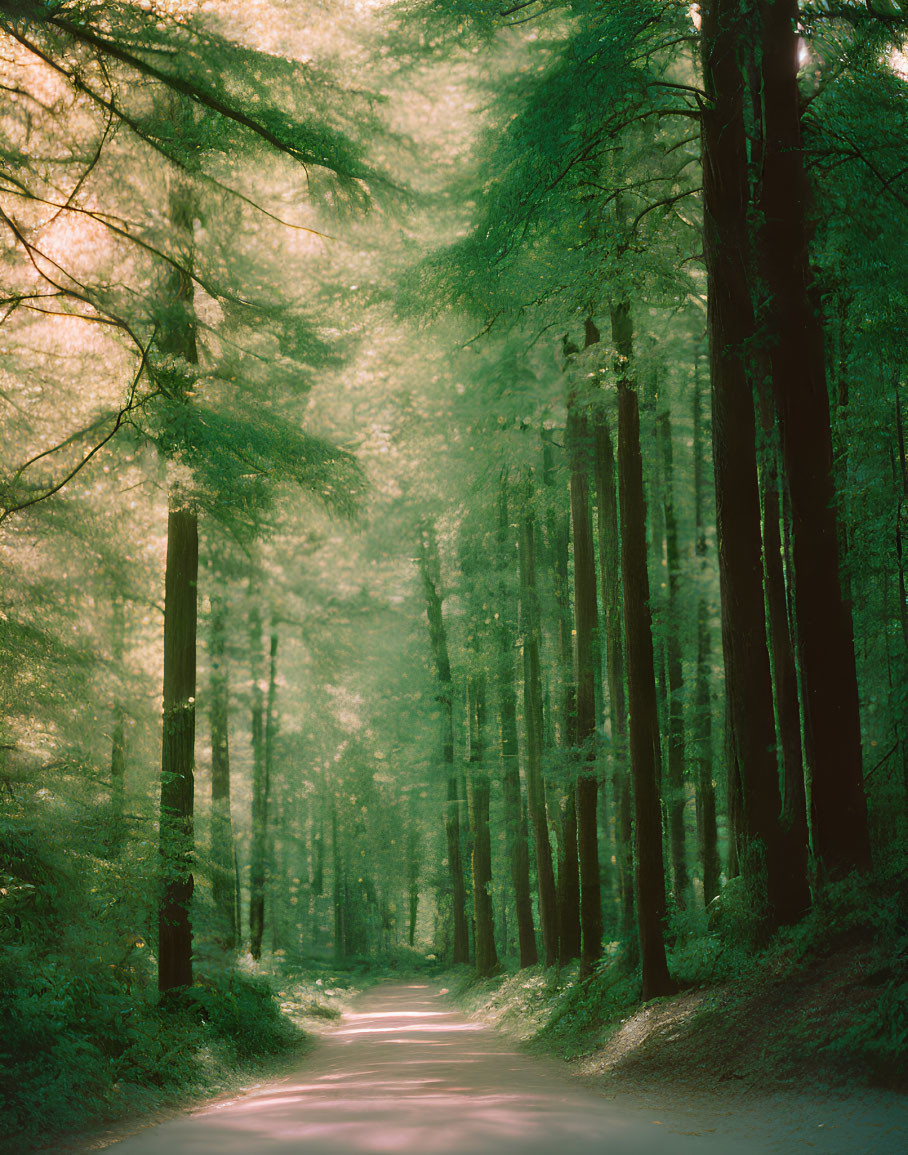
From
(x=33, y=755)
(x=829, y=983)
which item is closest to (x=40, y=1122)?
(x=33, y=755)

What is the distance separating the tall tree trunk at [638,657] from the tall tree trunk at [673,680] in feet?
20.9

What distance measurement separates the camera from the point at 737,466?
30.2ft

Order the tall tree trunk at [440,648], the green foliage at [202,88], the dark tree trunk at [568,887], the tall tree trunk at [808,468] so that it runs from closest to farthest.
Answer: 1. the green foliage at [202,88]
2. the tall tree trunk at [808,468]
3. the dark tree trunk at [568,887]
4. the tall tree trunk at [440,648]

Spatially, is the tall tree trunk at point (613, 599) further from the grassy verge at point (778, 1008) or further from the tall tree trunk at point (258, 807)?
the tall tree trunk at point (258, 807)

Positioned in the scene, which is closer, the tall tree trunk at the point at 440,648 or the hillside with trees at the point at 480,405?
the hillside with trees at the point at 480,405

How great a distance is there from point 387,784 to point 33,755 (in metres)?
25.6

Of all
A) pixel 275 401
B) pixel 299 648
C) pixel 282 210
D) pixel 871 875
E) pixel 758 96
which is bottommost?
pixel 871 875

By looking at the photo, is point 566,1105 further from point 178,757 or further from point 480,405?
point 480,405

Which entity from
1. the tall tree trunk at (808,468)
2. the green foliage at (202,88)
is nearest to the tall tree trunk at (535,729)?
the tall tree trunk at (808,468)

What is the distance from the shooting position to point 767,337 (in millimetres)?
8391

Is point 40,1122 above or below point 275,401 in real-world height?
below

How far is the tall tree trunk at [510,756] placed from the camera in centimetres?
1927

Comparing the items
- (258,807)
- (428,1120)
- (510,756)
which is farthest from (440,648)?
(428,1120)

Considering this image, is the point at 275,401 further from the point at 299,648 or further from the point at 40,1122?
the point at 299,648
